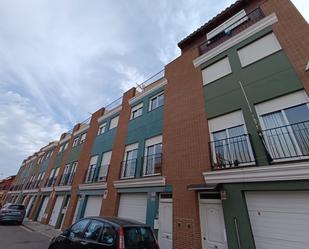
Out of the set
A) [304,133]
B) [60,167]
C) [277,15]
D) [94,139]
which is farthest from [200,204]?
[60,167]

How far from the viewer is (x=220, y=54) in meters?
9.09

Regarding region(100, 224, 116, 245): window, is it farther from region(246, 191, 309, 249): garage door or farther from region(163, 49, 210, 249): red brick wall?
region(246, 191, 309, 249): garage door

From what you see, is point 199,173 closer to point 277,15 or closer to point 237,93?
point 237,93

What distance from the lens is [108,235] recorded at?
4734mm

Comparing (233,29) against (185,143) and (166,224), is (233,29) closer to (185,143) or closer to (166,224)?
(185,143)

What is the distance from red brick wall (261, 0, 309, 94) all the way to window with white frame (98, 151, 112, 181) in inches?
465

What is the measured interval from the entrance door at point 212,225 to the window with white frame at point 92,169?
9749mm

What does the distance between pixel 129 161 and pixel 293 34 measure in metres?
9.98

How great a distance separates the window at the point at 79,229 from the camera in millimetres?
5586

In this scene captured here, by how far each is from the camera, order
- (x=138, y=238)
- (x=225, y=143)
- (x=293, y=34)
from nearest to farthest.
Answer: (x=138, y=238) < (x=293, y=34) < (x=225, y=143)

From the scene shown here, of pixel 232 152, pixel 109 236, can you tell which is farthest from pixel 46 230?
pixel 232 152

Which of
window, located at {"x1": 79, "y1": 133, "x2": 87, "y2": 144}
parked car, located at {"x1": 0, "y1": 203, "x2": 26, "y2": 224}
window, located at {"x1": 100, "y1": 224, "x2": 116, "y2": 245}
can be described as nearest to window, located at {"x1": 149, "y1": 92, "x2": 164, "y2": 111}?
window, located at {"x1": 100, "y1": 224, "x2": 116, "y2": 245}

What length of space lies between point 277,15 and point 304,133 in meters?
5.28

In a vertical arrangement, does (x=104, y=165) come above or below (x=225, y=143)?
above
